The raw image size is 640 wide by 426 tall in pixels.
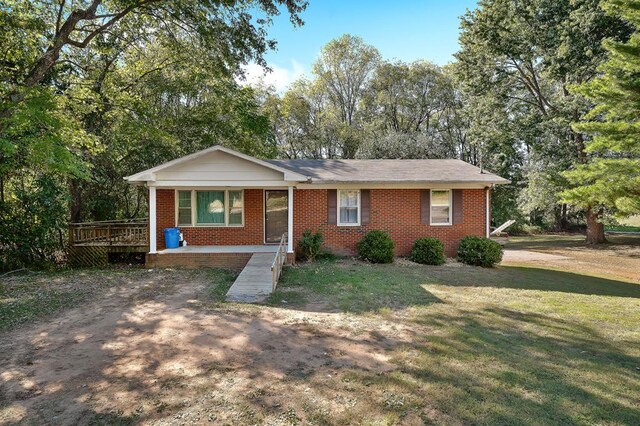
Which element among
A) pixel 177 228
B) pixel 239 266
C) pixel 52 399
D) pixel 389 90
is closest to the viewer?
pixel 52 399

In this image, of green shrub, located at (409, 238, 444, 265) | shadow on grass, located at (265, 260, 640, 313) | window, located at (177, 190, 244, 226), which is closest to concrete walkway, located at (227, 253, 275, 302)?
shadow on grass, located at (265, 260, 640, 313)

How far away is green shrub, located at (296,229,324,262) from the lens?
1316cm

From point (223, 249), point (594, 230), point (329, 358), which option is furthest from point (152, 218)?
point (594, 230)

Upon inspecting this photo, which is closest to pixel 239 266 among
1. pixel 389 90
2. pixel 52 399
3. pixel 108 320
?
pixel 108 320

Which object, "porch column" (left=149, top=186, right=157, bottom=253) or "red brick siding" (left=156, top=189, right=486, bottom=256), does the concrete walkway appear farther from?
"porch column" (left=149, top=186, right=157, bottom=253)

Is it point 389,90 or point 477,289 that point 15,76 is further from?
point 389,90

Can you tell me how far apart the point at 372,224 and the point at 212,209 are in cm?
613

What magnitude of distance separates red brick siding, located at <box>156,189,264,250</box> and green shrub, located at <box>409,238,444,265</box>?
583 centimetres

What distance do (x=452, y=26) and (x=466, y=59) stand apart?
2336mm

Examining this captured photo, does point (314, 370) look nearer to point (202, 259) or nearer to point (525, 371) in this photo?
point (525, 371)

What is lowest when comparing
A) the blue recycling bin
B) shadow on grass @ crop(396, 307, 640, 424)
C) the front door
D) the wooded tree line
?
shadow on grass @ crop(396, 307, 640, 424)

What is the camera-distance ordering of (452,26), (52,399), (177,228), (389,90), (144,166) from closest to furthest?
(52,399) < (177,228) < (144,166) < (452,26) < (389,90)

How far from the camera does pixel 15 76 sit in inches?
441

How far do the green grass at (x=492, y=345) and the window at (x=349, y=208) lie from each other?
11.5ft
